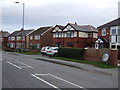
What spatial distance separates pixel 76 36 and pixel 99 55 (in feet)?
80.3

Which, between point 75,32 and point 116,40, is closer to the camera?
point 116,40

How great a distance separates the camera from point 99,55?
70.8 ft

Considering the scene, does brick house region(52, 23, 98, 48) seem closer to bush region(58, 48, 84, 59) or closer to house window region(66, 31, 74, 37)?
house window region(66, 31, 74, 37)

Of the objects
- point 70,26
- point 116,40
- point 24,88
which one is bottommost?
point 24,88

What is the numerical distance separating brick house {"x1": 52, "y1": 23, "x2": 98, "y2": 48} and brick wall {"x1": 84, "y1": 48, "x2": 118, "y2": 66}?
861 inches

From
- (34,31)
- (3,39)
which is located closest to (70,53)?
(34,31)

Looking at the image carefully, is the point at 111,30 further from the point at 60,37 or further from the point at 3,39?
the point at 3,39

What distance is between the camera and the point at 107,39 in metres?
36.4

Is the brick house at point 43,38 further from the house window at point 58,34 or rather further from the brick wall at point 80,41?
the brick wall at point 80,41

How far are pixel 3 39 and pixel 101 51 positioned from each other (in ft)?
244

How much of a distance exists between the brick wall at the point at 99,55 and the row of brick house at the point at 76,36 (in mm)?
11343

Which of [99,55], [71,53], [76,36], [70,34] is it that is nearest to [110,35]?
[71,53]

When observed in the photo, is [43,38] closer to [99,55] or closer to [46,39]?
[46,39]

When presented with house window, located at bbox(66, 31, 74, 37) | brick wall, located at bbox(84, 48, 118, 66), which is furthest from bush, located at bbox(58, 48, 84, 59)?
house window, located at bbox(66, 31, 74, 37)
